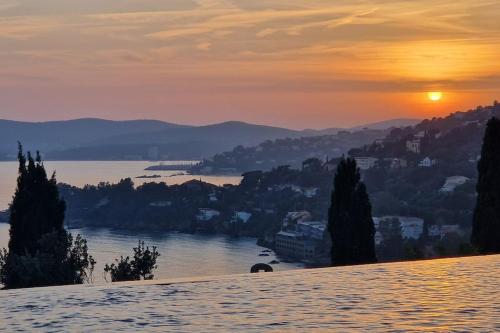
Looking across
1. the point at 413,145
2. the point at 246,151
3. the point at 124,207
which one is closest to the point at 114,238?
the point at 124,207

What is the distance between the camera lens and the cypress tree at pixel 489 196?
36.3ft

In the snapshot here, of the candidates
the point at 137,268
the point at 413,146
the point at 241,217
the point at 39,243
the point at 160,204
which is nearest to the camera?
the point at 137,268

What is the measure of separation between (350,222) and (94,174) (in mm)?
82178

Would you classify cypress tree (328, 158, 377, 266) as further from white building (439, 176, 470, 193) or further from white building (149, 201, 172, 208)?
white building (149, 201, 172, 208)

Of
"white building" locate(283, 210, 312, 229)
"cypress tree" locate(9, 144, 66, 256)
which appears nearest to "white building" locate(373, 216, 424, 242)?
"white building" locate(283, 210, 312, 229)

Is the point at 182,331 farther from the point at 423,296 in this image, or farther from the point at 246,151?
the point at 246,151

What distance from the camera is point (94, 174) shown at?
92.4 meters

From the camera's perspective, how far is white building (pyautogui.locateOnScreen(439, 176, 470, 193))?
1695 inches

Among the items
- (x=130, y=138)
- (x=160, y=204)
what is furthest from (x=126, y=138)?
(x=160, y=204)

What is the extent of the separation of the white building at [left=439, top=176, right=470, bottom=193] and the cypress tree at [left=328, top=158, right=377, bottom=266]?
3060 cm

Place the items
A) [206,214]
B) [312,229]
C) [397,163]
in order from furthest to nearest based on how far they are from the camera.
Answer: [397,163], [206,214], [312,229]

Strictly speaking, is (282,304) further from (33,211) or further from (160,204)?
(160,204)

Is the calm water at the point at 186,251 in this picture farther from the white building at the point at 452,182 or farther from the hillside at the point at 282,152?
the hillside at the point at 282,152

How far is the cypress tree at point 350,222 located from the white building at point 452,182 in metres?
30.6
